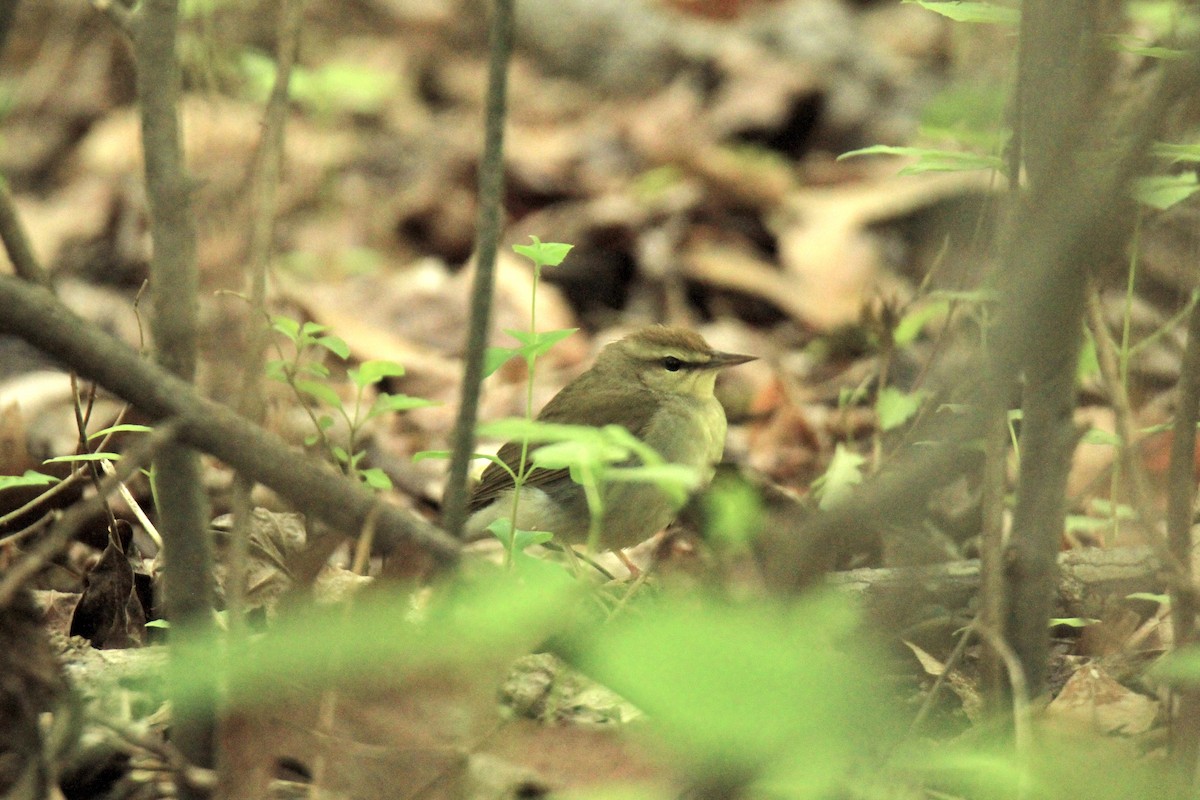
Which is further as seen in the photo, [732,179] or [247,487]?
[732,179]

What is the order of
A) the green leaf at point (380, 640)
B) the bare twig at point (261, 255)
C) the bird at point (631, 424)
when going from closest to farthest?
the green leaf at point (380, 640)
the bare twig at point (261, 255)
the bird at point (631, 424)

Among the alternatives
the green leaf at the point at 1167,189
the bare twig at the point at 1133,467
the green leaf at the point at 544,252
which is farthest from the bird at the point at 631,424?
the bare twig at the point at 1133,467

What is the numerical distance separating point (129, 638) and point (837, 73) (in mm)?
7890

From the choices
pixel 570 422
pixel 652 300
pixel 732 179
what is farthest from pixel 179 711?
pixel 732 179

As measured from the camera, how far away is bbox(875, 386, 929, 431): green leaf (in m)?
3.97

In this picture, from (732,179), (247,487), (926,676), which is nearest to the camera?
(247,487)

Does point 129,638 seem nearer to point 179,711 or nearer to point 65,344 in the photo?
point 65,344

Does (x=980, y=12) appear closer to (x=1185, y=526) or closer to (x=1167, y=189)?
(x=1167, y=189)

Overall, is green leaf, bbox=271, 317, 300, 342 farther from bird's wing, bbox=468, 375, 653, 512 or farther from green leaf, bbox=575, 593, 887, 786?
green leaf, bbox=575, 593, 887, 786

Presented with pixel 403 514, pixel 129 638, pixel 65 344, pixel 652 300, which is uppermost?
pixel 65 344

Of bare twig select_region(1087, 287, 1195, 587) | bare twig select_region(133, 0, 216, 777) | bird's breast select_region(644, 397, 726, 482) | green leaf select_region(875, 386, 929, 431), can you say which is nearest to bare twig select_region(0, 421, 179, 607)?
bare twig select_region(133, 0, 216, 777)

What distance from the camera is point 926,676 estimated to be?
2.77 meters

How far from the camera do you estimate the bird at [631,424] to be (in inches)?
178

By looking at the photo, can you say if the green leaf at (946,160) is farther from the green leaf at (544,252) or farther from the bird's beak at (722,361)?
the bird's beak at (722,361)
